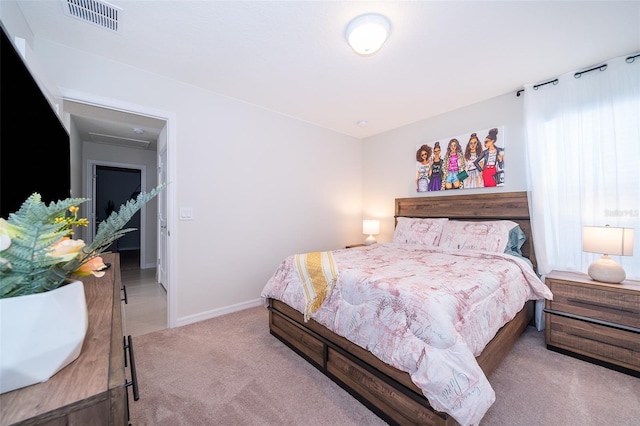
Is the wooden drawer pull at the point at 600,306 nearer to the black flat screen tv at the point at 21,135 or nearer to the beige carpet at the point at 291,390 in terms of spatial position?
the beige carpet at the point at 291,390

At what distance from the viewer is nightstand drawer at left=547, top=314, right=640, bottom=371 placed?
184cm

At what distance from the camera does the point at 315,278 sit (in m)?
1.98

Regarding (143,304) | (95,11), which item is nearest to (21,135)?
(95,11)

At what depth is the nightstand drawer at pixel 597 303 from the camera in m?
1.86

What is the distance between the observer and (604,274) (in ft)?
6.65

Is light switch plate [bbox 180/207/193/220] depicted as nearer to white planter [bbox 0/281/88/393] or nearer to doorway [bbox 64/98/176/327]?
doorway [bbox 64/98/176/327]

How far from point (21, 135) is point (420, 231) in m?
3.22

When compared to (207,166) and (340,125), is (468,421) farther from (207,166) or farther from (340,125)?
(340,125)

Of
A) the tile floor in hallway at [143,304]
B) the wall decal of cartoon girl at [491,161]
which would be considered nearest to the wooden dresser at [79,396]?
the tile floor in hallway at [143,304]

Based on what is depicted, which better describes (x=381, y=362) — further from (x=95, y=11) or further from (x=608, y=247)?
(x=95, y=11)

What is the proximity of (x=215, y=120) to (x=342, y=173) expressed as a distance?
203 centimetres

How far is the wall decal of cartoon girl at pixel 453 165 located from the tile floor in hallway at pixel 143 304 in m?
3.49

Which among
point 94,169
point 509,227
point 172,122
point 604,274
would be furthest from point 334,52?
point 94,169

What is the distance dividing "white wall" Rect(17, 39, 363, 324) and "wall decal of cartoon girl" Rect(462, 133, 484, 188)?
6.08ft
